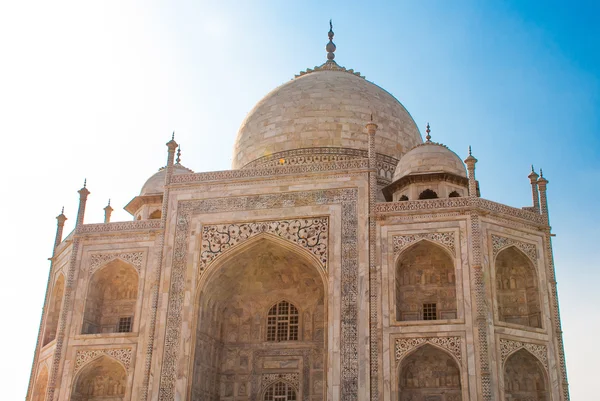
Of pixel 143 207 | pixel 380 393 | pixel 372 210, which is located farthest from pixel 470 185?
pixel 143 207

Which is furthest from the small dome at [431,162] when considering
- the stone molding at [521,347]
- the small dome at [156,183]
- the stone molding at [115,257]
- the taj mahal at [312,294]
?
the stone molding at [115,257]

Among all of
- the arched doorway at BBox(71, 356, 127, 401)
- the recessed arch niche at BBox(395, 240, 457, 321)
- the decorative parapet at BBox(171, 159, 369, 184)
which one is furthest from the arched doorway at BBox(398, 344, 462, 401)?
the arched doorway at BBox(71, 356, 127, 401)

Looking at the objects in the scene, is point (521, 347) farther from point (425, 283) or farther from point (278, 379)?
point (278, 379)

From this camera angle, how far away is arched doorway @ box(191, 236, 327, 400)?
1866 cm

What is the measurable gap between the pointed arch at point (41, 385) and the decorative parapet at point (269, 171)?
235 inches

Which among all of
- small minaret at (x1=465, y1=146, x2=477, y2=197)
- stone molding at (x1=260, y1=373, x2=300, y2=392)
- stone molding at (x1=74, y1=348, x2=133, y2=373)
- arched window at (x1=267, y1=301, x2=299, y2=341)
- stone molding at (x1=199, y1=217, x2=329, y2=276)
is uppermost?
small minaret at (x1=465, y1=146, x2=477, y2=197)

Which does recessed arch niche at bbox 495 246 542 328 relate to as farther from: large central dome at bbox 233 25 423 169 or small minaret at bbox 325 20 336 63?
small minaret at bbox 325 20 336 63

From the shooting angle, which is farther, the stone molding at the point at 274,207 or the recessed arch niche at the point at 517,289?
the recessed arch niche at the point at 517,289

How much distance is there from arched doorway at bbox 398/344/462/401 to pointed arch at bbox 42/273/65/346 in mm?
9206

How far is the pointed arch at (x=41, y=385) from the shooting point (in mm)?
19641

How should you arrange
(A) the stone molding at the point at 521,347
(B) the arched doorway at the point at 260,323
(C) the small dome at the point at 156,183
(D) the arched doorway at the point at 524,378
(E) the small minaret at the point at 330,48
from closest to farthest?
1. (A) the stone molding at the point at 521,347
2. (D) the arched doorway at the point at 524,378
3. (B) the arched doorway at the point at 260,323
4. (C) the small dome at the point at 156,183
5. (E) the small minaret at the point at 330,48

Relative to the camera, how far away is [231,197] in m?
19.3

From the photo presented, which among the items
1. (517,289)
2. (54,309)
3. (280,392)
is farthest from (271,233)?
(54,309)

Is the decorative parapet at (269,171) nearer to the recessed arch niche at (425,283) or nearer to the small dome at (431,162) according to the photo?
the small dome at (431,162)
